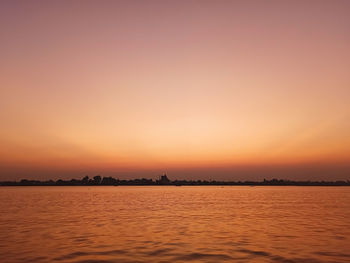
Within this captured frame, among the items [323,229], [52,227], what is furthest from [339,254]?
[52,227]

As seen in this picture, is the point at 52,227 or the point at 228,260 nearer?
the point at 228,260

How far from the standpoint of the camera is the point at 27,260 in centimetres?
2156

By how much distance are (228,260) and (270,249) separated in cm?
508

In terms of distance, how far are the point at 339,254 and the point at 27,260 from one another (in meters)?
21.4

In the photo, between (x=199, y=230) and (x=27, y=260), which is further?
(x=199, y=230)

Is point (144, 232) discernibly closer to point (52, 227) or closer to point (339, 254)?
point (52, 227)

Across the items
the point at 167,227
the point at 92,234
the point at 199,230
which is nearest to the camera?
the point at 92,234

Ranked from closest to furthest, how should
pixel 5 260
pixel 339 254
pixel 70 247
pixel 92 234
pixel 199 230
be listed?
1. pixel 5 260
2. pixel 339 254
3. pixel 70 247
4. pixel 92 234
5. pixel 199 230

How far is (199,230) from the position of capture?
34.0 metres

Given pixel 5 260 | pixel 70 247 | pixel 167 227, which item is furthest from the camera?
pixel 167 227

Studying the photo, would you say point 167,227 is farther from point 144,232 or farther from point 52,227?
point 52,227

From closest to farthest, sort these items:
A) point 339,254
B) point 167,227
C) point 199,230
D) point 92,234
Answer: point 339,254, point 92,234, point 199,230, point 167,227

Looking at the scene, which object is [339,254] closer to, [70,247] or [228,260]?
[228,260]

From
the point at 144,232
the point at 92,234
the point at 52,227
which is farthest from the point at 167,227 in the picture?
the point at 52,227
